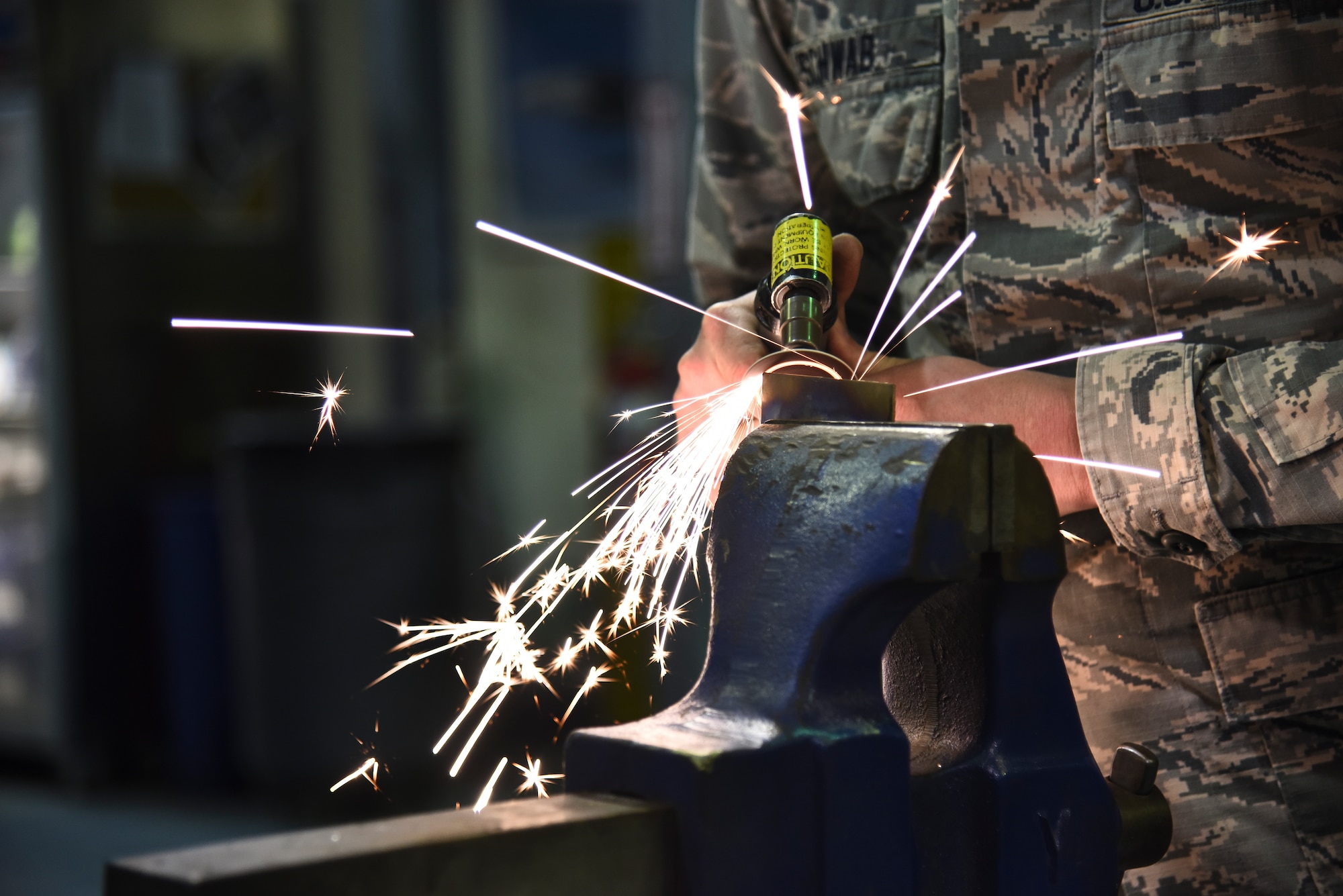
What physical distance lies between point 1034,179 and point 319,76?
411 cm

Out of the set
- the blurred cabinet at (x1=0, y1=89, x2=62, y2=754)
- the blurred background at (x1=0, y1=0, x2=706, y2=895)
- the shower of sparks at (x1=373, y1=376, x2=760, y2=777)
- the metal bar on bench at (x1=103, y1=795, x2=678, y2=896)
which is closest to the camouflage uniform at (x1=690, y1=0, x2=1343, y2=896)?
the shower of sparks at (x1=373, y1=376, x2=760, y2=777)

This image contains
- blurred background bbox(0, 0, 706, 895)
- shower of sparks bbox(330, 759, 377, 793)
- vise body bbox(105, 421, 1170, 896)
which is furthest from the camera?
blurred background bbox(0, 0, 706, 895)

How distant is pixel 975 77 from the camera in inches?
49.5

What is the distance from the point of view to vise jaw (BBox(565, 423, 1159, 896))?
2.44 feet

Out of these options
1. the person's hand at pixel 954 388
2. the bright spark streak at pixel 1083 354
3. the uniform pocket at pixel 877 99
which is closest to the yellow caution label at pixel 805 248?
the person's hand at pixel 954 388

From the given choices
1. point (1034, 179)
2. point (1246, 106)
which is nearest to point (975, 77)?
point (1034, 179)

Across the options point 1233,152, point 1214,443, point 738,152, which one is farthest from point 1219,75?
point 738,152

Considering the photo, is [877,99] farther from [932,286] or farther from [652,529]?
[652,529]

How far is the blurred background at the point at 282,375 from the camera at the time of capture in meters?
4.00

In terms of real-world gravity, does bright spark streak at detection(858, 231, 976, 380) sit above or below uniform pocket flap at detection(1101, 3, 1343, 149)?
below

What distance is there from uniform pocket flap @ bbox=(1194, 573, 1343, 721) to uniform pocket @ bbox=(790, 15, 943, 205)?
0.53m

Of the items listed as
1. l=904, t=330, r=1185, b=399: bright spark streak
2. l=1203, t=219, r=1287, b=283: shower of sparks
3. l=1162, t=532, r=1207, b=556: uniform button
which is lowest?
l=1162, t=532, r=1207, b=556: uniform button

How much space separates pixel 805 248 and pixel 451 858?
0.57 metres

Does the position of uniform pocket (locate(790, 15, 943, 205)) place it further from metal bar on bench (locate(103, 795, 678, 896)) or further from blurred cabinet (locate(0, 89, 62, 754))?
blurred cabinet (locate(0, 89, 62, 754))
